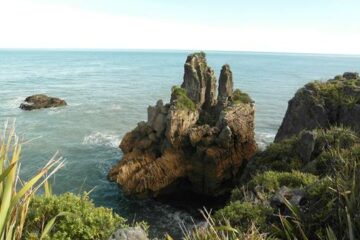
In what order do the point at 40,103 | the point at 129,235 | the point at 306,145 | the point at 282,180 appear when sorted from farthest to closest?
the point at 40,103, the point at 306,145, the point at 282,180, the point at 129,235

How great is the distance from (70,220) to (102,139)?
3728 cm

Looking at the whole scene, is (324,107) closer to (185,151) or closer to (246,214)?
(185,151)

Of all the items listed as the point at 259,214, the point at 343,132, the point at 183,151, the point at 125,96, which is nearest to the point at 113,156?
the point at 183,151

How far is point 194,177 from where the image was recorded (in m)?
31.3

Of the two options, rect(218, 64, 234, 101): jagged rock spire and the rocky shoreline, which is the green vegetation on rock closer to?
the rocky shoreline

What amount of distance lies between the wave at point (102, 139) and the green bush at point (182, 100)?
1284 cm

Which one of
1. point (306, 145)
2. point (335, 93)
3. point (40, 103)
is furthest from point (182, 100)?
point (40, 103)

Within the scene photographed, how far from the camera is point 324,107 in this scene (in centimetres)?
3097

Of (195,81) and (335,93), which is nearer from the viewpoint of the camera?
(335,93)

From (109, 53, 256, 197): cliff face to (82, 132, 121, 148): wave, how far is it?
414 inches

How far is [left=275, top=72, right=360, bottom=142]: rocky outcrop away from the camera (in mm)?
29406

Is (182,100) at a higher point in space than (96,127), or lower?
higher

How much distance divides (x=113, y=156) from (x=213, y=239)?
110ft

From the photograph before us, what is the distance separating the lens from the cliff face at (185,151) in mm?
30266
